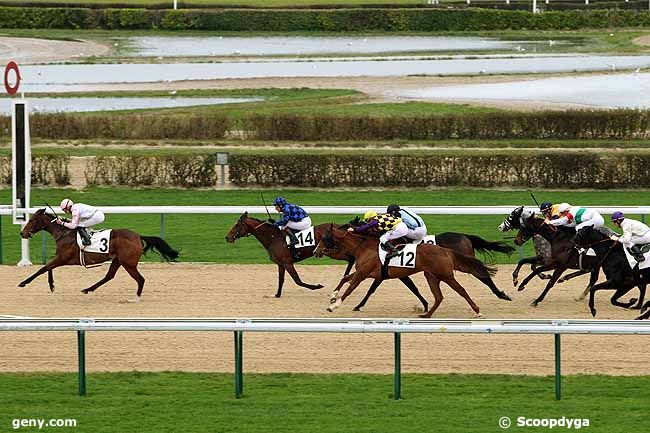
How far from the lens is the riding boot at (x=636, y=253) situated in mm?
11539

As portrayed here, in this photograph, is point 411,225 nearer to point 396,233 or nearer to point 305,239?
point 396,233

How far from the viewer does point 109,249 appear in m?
12.6

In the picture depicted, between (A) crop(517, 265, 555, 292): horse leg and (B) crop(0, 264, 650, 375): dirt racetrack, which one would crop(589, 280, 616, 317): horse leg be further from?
(A) crop(517, 265, 555, 292): horse leg

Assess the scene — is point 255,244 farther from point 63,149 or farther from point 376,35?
point 376,35

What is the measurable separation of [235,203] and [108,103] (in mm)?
11338

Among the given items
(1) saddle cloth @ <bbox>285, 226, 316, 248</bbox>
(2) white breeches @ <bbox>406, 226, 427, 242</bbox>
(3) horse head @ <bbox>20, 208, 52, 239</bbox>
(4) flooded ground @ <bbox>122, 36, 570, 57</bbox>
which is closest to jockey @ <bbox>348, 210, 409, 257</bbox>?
(2) white breeches @ <bbox>406, 226, 427, 242</bbox>

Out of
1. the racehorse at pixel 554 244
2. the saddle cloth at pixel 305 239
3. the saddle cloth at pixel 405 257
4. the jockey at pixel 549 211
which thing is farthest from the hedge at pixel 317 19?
the saddle cloth at pixel 405 257

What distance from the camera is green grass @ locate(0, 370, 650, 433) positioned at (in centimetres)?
829

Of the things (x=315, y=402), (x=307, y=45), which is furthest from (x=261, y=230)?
(x=307, y=45)

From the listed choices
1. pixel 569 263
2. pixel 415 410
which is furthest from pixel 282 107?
pixel 415 410

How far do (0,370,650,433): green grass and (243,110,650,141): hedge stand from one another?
13.3 meters

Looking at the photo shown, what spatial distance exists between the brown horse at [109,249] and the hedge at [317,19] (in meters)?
36.2

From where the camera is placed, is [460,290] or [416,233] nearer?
[460,290]

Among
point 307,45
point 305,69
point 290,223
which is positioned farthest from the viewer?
point 307,45
